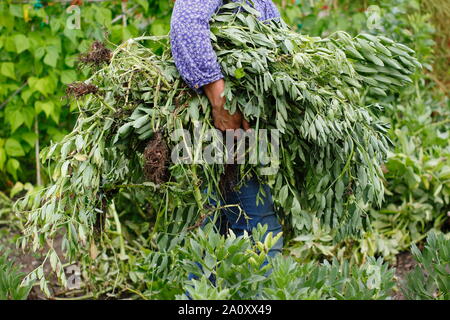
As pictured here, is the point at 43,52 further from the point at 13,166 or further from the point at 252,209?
the point at 252,209

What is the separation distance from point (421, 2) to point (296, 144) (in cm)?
331

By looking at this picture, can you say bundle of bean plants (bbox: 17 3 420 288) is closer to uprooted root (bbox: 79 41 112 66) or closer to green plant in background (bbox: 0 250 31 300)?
uprooted root (bbox: 79 41 112 66)

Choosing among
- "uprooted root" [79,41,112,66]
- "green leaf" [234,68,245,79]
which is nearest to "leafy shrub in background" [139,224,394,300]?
"green leaf" [234,68,245,79]

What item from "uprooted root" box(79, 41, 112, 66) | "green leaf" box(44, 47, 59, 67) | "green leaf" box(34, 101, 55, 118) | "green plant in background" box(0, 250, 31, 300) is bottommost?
"green leaf" box(34, 101, 55, 118)

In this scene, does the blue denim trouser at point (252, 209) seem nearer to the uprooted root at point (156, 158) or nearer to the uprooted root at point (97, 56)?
the uprooted root at point (156, 158)

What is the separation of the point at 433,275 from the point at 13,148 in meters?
2.95

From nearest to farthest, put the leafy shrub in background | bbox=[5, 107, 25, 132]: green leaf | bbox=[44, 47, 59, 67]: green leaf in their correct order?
the leafy shrub in background → bbox=[44, 47, 59, 67]: green leaf → bbox=[5, 107, 25, 132]: green leaf

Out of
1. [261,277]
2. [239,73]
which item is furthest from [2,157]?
[261,277]

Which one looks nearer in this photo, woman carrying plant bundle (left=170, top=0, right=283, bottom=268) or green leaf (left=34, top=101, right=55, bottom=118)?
woman carrying plant bundle (left=170, top=0, right=283, bottom=268)

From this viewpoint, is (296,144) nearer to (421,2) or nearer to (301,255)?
(301,255)

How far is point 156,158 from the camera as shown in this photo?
2098 millimetres

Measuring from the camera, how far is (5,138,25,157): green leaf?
4.13 m

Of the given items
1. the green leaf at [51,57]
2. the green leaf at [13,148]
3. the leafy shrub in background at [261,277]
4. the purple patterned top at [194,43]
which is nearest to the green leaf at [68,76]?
the green leaf at [51,57]

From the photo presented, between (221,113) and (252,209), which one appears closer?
(221,113)
